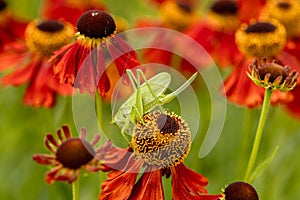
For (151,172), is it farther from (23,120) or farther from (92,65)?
(23,120)

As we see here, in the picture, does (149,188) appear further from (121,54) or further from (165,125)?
(121,54)

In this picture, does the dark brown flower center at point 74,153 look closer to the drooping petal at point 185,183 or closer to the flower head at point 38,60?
the drooping petal at point 185,183

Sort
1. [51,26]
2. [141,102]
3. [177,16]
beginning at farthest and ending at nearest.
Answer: [177,16] < [51,26] < [141,102]

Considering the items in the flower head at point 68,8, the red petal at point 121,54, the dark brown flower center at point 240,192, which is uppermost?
the flower head at point 68,8

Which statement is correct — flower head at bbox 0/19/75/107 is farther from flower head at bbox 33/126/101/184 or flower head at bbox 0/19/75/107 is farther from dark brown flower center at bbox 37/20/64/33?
flower head at bbox 33/126/101/184

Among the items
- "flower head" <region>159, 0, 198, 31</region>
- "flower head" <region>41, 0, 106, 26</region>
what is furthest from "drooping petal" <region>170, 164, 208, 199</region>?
"flower head" <region>159, 0, 198, 31</region>

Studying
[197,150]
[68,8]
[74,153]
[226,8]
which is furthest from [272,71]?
[68,8]

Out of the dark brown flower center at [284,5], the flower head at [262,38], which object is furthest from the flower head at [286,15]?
the flower head at [262,38]
